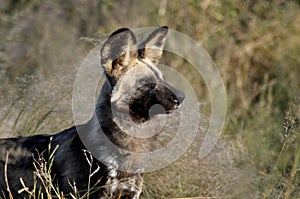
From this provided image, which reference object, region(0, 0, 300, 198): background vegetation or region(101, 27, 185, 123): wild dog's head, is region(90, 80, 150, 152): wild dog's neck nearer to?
region(101, 27, 185, 123): wild dog's head

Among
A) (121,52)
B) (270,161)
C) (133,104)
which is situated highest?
(121,52)

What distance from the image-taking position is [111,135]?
15.3 feet

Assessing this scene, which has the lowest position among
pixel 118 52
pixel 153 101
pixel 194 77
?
pixel 194 77

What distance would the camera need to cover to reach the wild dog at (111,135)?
451cm

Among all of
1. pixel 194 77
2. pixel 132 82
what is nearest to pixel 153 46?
pixel 132 82

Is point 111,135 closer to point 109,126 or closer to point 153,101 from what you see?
point 109,126

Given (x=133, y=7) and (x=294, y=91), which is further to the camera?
(x=133, y=7)

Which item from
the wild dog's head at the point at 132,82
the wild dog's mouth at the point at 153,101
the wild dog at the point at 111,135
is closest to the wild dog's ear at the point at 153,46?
the wild dog at the point at 111,135

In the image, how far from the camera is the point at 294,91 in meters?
8.45

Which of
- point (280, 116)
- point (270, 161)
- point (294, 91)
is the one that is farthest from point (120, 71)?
point (294, 91)

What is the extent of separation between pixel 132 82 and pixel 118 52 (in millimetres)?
237

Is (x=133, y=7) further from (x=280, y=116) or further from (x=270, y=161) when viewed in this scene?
(x=270, y=161)

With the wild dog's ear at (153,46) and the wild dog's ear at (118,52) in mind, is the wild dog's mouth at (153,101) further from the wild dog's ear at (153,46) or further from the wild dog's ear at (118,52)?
the wild dog's ear at (153,46)

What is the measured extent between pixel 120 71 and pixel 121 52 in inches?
5.9
